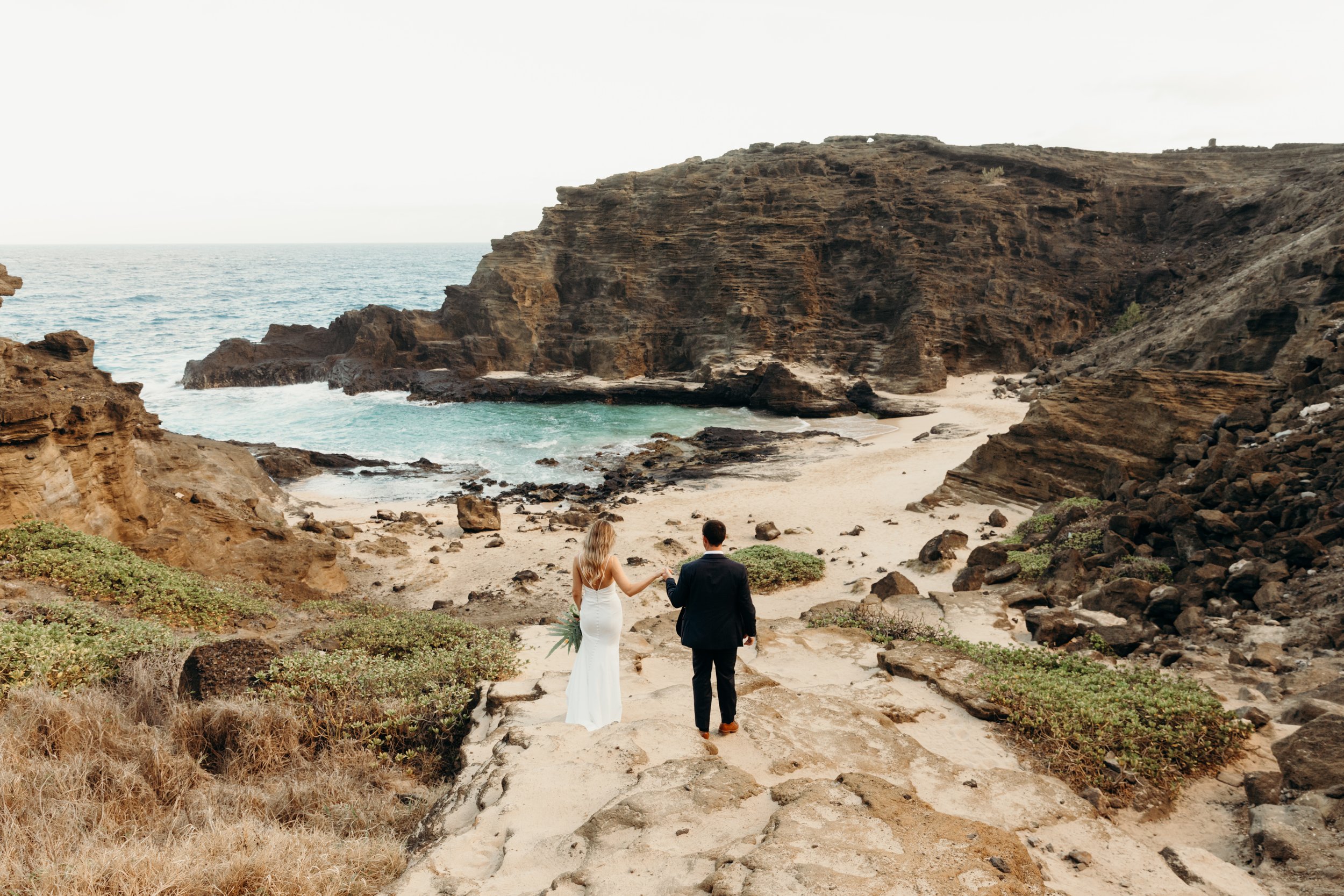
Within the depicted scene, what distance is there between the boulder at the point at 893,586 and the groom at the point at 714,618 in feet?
21.8

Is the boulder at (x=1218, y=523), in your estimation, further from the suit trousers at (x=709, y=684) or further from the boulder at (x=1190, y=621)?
the suit trousers at (x=709, y=684)

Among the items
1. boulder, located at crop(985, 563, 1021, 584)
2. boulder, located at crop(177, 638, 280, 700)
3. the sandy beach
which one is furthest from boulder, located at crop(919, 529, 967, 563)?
boulder, located at crop(177, 638, 280, 700)

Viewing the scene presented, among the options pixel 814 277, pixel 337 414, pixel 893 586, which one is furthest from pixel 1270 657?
pixel 337 414

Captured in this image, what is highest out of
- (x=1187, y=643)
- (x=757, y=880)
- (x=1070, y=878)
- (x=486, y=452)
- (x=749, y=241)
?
(x=749, y=241)

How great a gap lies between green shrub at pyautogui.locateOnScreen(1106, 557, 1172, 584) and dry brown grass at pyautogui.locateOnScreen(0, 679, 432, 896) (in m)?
9.42

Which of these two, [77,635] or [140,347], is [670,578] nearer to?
[77,635]

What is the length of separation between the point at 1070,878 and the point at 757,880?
6.33 ft

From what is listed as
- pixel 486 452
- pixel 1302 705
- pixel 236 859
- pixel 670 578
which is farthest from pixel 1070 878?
pixel 486 452

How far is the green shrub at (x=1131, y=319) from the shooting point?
3744cm

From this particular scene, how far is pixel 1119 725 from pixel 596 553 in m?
4.45

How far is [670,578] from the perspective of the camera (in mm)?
5602

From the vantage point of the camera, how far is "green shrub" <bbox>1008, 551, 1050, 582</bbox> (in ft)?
38.3

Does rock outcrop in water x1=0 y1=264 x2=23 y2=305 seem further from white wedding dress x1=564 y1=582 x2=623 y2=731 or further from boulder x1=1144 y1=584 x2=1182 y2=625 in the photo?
boulder x1=1144 y1=584 x2=1182 y2=625

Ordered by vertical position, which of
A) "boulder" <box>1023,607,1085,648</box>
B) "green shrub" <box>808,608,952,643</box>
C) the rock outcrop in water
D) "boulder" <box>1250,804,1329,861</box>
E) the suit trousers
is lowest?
"green shrub" <box>808,608,952,643</box>
